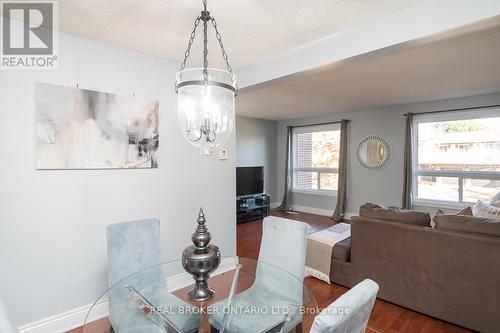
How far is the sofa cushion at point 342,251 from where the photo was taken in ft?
9.18

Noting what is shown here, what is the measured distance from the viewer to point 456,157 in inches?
187

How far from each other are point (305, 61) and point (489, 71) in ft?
8.34

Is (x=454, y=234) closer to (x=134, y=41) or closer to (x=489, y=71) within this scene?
(x=489, y=71)

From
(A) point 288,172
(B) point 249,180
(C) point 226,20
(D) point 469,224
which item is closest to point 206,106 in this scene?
(C) point 226,20

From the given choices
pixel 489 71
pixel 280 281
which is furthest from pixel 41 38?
pixel 489 71

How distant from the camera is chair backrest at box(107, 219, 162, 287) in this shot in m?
1.82

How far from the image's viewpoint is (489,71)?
3.18 m

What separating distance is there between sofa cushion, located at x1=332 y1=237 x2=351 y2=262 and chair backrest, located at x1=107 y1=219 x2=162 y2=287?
6.01ft

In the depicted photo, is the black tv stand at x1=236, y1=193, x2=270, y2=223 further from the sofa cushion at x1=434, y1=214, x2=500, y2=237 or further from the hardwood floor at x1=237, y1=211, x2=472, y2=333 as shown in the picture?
the sofa cushion at x1=434, y1=214, x2=500, y2=237

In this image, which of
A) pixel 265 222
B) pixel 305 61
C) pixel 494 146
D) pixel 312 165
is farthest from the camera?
pixel 312 165

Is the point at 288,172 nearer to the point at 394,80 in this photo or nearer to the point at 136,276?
the point at 394,80

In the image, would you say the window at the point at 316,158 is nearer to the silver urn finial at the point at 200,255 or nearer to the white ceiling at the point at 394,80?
the white ceiling at the point at 394,80

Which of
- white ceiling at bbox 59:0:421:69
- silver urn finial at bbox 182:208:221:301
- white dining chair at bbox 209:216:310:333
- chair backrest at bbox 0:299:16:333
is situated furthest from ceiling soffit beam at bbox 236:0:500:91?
chair backrest at bbox 0:299:16:333

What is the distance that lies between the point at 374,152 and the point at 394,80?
232 cm
